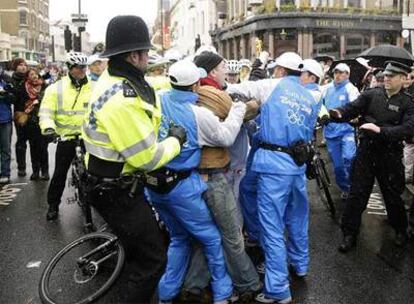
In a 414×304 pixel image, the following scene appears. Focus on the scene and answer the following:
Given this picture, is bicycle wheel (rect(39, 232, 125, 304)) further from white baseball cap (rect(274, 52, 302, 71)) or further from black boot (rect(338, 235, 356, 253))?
black boot (rect(338, 235, 356, 253))

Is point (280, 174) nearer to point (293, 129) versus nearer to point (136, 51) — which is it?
point (293, 129)

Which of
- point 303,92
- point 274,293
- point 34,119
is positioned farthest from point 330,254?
point 34,119

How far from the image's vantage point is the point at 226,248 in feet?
13.8

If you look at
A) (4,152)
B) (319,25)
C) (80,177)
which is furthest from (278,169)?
(319,25)

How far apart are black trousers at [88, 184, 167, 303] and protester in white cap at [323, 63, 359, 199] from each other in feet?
14.9

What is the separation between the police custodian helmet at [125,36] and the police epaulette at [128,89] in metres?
0.20

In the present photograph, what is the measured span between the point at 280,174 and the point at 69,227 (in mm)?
3265

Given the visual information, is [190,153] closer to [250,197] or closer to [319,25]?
[250,197]

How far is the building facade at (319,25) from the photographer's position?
3409 cm

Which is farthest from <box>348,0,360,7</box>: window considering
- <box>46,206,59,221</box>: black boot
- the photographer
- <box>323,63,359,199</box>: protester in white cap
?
<box>46,206,59,221</box>: black boot

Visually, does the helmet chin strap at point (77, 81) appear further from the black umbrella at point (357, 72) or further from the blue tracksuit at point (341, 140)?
the black umbrella at point (357, 72)

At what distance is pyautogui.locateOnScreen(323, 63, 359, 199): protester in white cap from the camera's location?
7.44 m

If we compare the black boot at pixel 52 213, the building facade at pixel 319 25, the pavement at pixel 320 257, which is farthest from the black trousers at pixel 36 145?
the building facade at pixel 319 25

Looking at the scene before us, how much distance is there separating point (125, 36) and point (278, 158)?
180 centimetres
